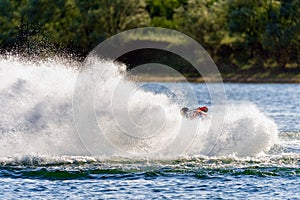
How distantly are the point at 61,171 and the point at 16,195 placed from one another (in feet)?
7.35

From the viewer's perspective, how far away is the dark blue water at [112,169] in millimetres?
17094

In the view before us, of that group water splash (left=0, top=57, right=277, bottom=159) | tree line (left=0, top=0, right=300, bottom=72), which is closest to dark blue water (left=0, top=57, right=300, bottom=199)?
water splash (left=0, top=57, right=277, bottom=159)

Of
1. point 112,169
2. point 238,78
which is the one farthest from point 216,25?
point 112,169

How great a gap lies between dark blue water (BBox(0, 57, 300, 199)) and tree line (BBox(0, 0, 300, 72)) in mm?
42719

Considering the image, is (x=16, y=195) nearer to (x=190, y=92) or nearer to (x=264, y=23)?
(x=190, y=92)

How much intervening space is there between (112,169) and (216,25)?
53661 millimetres

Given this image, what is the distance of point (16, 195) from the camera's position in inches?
659

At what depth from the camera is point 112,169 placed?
62.5ft

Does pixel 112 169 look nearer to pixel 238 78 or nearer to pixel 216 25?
pixel 238 78

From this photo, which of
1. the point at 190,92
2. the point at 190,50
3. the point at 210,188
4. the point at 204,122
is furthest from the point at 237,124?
the point at 190,50

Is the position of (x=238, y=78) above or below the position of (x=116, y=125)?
above

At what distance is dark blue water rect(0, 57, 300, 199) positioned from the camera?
56.1 ft

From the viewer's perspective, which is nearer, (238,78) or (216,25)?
(238,78)

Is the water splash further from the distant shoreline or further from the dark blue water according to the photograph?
the distant shoreline
